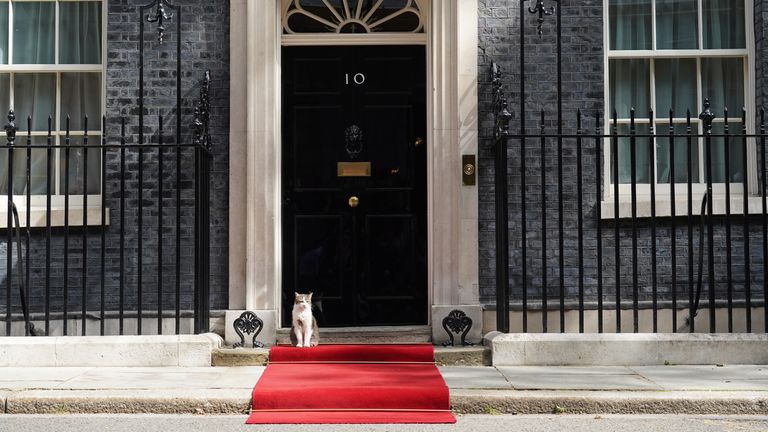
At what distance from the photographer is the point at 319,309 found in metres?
8.34

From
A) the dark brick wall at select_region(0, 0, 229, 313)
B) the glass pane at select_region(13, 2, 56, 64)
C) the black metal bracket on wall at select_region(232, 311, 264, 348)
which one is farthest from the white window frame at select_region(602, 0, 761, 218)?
the glass pane at select_region(13, 2, 56, 64)

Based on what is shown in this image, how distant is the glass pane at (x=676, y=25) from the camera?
8406mm

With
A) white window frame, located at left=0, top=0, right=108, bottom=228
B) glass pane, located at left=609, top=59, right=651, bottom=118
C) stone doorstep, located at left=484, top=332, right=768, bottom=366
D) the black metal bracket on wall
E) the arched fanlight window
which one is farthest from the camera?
the arched fanlight window

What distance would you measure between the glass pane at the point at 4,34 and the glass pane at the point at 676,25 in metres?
5.91

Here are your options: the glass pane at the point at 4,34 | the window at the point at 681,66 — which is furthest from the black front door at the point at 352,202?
the glass pane at the point at 4,34

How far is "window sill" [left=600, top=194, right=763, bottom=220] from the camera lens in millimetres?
8016

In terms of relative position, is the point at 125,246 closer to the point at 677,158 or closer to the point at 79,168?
the point at 79,168

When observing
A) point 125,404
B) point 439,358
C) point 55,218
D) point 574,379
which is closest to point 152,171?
point 55,218

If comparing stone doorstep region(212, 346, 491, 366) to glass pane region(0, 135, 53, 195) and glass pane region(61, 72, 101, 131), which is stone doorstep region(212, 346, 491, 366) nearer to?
glass pane region(0, 135, 53, 195)

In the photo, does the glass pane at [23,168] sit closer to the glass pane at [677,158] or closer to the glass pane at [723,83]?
the glass pane at [677,158]

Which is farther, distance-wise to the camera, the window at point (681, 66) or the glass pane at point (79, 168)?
the window at point (681, 66)

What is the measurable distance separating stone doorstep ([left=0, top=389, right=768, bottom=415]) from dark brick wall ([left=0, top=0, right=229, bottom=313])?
1907 millimetres

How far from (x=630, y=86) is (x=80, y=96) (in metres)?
5.01

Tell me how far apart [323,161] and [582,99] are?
238 centimetres
